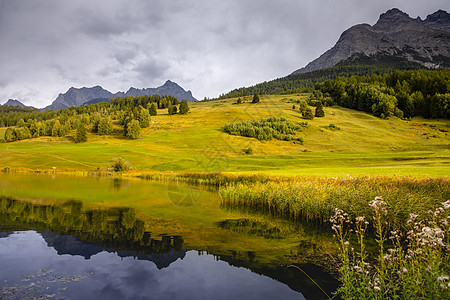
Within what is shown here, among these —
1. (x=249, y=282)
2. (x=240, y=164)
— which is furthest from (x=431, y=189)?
(x=240, y=164)

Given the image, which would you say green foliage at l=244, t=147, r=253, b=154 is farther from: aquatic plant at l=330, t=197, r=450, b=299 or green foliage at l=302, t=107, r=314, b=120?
aquatic plant at l=330, t=197, r=450, b=299

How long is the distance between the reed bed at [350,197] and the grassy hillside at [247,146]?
59.3 ft

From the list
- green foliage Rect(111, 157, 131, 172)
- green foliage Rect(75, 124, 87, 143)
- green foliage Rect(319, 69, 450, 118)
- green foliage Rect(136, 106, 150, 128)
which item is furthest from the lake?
green foliage Rect(319, 69, 450, 118)

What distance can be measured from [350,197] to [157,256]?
41.0 feet

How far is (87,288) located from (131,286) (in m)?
1.38

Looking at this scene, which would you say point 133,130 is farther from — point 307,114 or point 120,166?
point 307,114

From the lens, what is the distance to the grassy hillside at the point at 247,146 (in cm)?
5325

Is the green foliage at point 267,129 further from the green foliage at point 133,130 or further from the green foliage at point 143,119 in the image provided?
the green foliage at point 143,119

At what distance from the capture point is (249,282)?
9336 millimetres

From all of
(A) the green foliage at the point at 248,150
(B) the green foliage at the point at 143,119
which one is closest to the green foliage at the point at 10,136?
(B) the green foliage at the point at 143,119

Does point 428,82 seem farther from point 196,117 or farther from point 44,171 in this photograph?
point 44,171

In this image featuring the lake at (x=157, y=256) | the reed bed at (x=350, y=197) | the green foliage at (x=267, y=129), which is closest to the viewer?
the lake at (x=157, y=256)

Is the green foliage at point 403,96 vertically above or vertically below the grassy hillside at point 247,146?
above

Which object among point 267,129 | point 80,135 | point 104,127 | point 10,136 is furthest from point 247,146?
point 10,136
